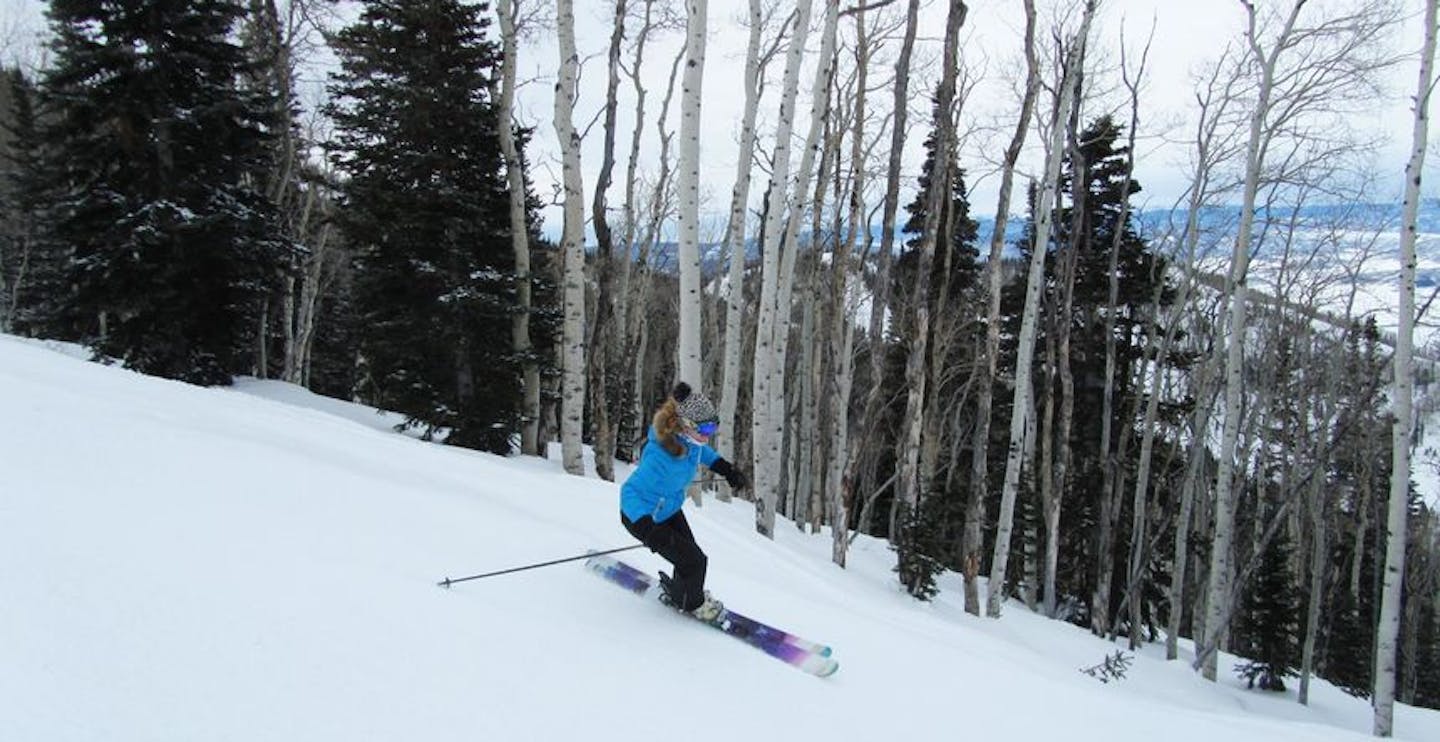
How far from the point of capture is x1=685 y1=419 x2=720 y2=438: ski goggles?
192 inches

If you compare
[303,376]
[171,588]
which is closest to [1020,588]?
[171,588]

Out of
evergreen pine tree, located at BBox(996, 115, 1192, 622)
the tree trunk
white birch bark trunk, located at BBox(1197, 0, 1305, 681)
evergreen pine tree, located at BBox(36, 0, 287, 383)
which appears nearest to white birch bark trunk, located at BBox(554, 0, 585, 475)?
the tree trunk

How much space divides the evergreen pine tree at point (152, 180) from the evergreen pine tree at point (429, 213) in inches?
96.6

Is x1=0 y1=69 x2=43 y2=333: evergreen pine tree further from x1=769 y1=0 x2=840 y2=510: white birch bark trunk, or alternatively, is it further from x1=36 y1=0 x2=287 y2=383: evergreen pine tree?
x1=769 y1=0 x2=840 y2=510: white birch bark trunk

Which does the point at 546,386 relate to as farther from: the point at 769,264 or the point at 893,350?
the point at 893,350

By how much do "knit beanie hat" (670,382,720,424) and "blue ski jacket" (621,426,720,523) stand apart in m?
0.15

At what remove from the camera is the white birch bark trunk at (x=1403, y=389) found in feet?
31.2

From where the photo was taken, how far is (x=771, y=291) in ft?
38.2

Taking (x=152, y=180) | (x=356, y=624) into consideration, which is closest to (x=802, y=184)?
(x=356, y=624)

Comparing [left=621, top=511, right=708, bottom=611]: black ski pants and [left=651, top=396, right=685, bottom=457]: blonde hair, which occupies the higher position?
[left=651, top=396, right=685, bottom=457]: blonde hair

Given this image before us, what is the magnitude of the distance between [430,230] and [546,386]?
6.24m

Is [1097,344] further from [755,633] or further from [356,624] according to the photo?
[356,624]

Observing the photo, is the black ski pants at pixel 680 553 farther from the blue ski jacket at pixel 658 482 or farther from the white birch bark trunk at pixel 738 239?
the white birch bark trunk at pixel 738 239

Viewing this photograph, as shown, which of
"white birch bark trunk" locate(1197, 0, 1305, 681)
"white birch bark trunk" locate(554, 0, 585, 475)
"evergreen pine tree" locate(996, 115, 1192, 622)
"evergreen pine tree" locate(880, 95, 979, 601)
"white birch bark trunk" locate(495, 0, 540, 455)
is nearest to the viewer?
"white birch bark trunk" locate(554, 0, 585, 475)
